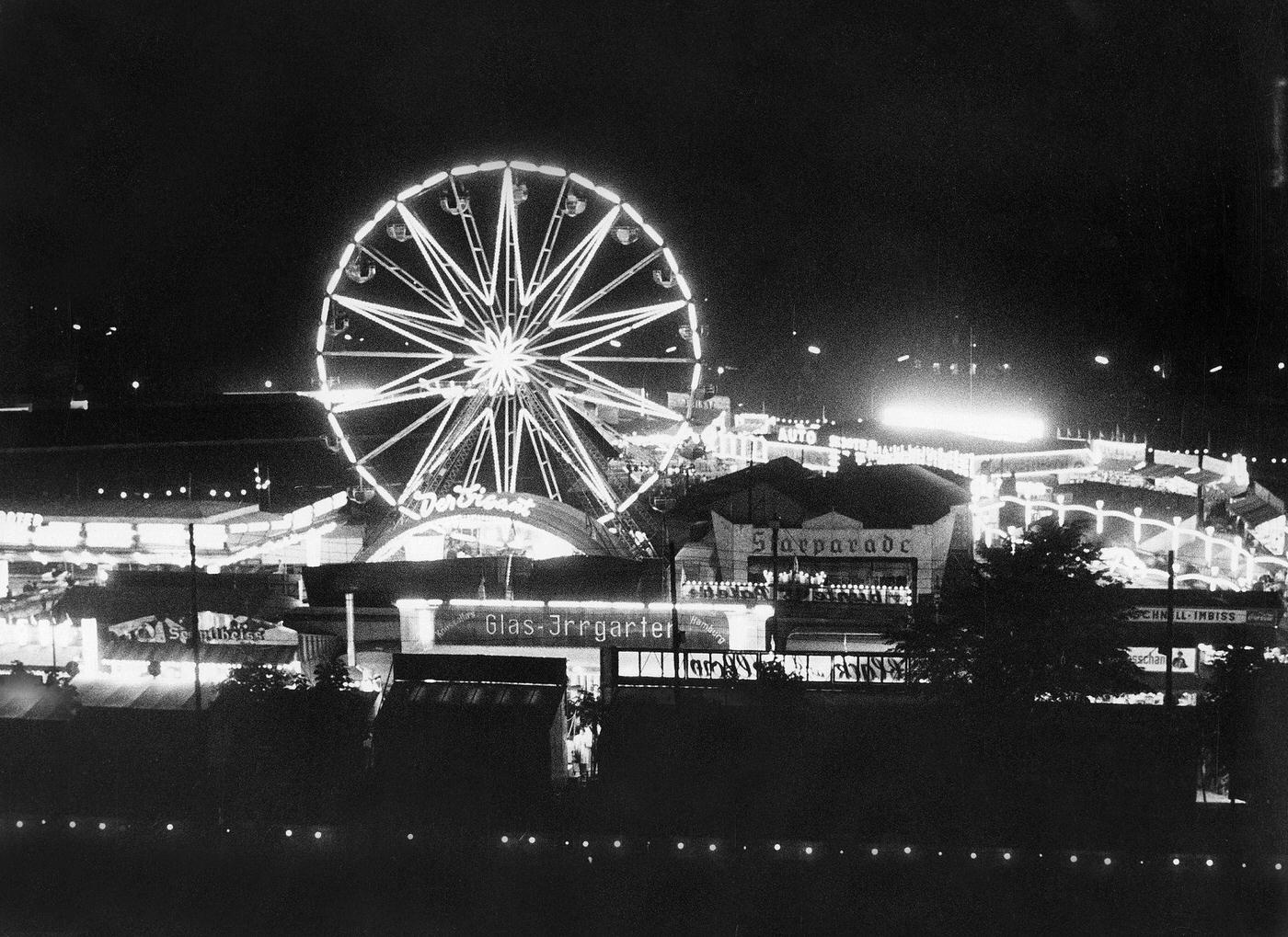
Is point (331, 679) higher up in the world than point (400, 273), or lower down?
lower down

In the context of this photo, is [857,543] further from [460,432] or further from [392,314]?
[392,314]

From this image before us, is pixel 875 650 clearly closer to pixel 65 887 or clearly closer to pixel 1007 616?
pixel 1007 616

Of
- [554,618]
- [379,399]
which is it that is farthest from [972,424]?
[554,618]

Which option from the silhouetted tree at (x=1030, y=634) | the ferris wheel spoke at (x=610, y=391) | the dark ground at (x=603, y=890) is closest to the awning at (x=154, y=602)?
the dark ground at (x=603, y=890)

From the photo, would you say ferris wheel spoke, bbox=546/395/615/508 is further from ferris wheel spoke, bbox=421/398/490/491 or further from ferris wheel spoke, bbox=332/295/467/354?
ferris wheel spoke, bbox=332/295/467/354

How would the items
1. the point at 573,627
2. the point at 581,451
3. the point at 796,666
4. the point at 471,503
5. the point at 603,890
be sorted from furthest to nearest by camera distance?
the point at 581,451 < the point at 471,503 < the point at 573,627 < the point at 796,666 < the point at 603,890

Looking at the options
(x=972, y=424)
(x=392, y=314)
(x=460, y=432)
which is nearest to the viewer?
(x=392, y=314)

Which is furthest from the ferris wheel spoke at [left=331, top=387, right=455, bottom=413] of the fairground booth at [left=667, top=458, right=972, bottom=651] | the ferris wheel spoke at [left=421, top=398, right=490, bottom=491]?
the fairground booth at [left=667, top=458, right=972, bottom=651]
